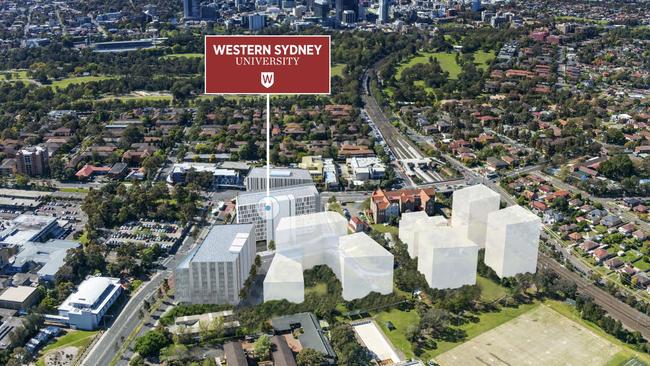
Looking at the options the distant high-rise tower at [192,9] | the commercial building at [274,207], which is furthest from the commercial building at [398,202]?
the distant high-rise tower at [192,9]

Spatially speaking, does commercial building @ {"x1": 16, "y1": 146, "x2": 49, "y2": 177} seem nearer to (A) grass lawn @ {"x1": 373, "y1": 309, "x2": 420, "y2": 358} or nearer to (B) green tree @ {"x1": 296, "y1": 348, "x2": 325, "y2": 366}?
(A) grass lawn @ {"x1": 373, "y1": 309, "x2": 420, "y2": 358}

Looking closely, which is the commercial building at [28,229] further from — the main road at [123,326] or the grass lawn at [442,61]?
the grass lawn at [442,61]

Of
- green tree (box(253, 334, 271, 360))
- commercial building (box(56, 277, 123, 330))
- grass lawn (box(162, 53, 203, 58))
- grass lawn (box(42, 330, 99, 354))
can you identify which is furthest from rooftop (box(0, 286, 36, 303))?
grass lawn (box(162, 53, 203, 58))

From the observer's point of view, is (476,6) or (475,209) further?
(476,6)

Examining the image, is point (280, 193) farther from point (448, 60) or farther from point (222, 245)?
point (448, 60)

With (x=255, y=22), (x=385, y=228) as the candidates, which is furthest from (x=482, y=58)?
(x=385, y=228)

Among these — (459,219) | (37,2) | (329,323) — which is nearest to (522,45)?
(459,219)
